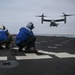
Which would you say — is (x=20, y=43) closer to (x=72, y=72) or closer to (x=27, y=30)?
(x=27, y=30)

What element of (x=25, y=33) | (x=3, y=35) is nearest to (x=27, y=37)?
(x=25, y=33)

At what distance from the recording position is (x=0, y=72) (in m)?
5.40

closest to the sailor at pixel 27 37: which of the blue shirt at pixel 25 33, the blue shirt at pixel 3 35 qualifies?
the blue shirt at pixel 25 33

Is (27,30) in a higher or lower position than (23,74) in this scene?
higher

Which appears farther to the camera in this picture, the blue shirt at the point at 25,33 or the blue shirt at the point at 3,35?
the blue shirt at the point at 3,35

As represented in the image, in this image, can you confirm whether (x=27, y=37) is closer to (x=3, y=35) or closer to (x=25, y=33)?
(x=25, y=33)

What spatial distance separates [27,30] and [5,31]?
1966mm

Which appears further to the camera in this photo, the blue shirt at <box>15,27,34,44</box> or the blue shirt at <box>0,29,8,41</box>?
the blue shirt at <box>0,29,8,41</box>

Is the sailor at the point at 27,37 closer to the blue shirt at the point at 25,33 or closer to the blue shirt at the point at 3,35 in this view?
the blue shirt at the point at 25,33

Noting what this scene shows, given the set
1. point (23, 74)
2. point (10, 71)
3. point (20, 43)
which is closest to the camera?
point (23, 74)

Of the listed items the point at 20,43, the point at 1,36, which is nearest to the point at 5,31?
the point at 1,36

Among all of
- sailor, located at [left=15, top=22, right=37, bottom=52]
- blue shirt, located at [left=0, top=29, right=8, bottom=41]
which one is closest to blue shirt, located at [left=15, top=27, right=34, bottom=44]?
sailor, located at [left=15, top=22, right=37, bottom=52]

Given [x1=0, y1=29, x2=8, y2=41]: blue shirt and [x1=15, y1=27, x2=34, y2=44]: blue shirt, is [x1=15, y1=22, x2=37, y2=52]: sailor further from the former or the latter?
[x1=0, y1=29, x2=8, y2=41]: blue shirt

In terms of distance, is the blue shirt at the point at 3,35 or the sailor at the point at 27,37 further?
the blue shirt at the point at 3,35
